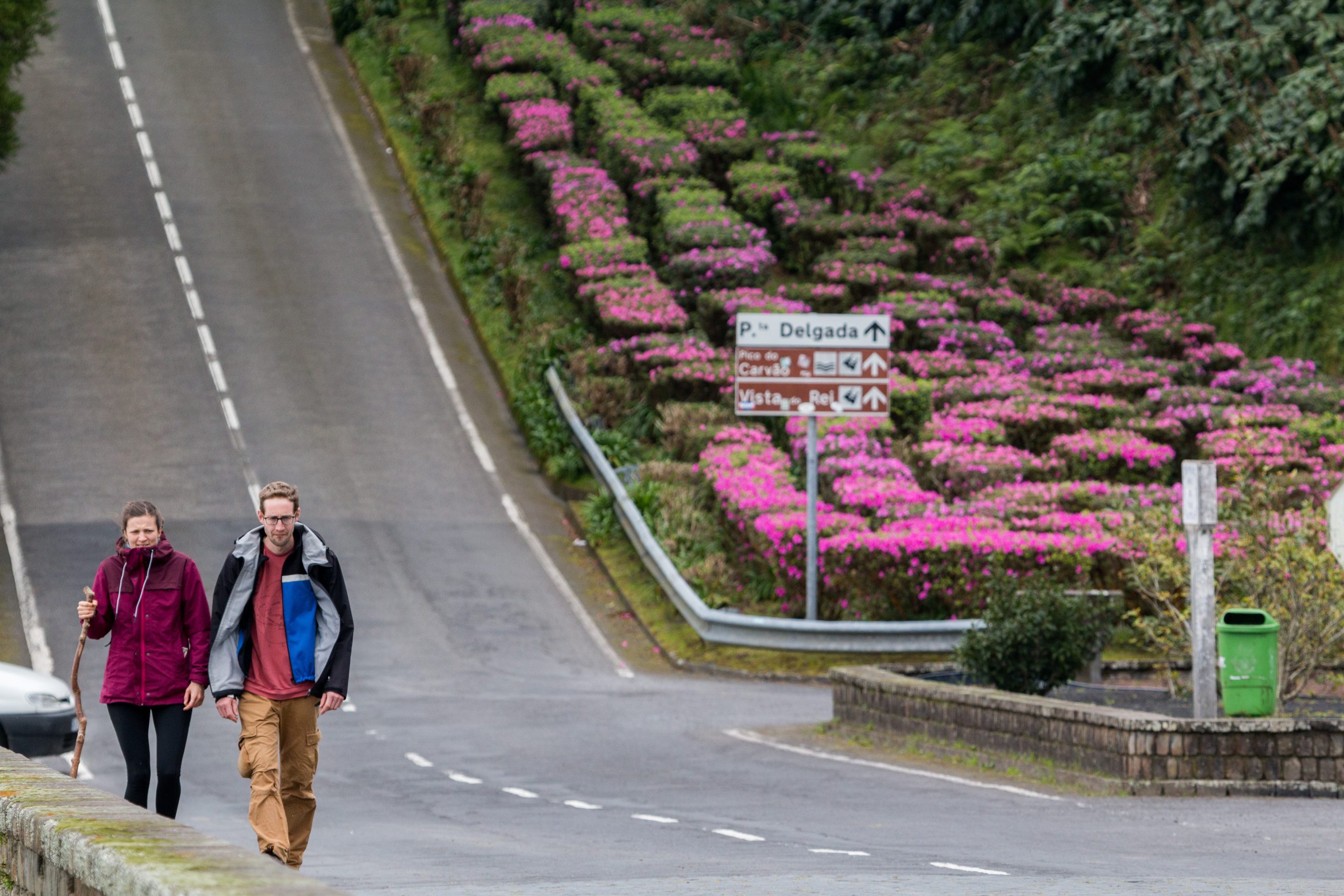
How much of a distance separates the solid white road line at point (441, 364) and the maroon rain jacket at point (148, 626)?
36.7 feet

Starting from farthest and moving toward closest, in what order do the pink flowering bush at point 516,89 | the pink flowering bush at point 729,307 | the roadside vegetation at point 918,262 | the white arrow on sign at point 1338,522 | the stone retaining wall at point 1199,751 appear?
the pink flowering bush at point 516,89, the pink flowering bush at point 729,307, the roadside vegetation at point 918,262, the stone retaining wall at point 1199,751, the white arrow on sign at point 1338,522

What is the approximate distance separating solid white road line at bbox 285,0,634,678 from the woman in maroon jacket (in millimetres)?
11122

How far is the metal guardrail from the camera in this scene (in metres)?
18.8

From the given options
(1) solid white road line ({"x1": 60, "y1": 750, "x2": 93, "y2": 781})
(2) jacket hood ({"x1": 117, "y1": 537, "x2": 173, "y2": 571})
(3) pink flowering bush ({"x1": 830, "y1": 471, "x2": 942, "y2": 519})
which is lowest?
(1) solid white road line ({"x1": 60, "y1": 750, "x2": 93, "y2": 781})

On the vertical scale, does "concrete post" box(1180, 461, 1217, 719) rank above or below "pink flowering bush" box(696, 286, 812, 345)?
below

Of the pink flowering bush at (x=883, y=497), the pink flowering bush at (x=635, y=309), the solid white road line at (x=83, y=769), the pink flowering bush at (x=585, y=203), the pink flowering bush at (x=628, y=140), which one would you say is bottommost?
the solid white road line at (x=83, y=769)

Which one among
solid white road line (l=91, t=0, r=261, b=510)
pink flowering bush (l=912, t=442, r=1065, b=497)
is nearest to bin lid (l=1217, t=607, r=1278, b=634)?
pink flowering bush (l=912, t=442, r=1065, b=497)

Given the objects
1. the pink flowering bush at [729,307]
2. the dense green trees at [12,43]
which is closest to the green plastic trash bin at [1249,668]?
the pink flowering bush at [729,307]

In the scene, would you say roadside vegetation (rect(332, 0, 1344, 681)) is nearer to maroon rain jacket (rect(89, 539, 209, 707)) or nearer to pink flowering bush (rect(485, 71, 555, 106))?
pink flowering bush (rect(485, 71, 555, 106))

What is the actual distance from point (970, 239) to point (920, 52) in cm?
845

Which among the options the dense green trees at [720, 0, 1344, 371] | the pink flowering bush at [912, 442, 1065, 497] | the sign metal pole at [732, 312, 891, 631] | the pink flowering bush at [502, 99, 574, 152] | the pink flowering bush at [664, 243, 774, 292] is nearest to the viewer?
the sign metal pole at [732, 312, 891, 631]

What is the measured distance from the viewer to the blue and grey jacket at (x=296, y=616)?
8023 millimetres

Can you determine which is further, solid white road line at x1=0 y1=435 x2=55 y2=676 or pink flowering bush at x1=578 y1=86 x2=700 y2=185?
pink flowering bush at x1=578 y1=86 x2=700 y2=185

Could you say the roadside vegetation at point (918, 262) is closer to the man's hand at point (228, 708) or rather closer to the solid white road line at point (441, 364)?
the solid white road line at point (441, 364)
